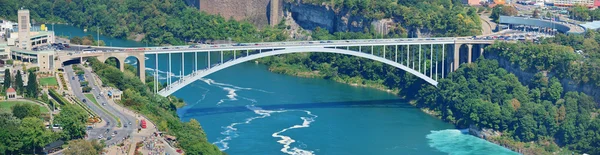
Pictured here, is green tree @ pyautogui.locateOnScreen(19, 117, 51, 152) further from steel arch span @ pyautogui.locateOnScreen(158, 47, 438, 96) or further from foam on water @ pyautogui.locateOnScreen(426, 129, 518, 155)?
foam on water @ pyautogui.locateOnScreen(426, 129, 518, 155)

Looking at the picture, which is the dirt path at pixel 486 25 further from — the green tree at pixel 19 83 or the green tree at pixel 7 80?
the green tree at pixel 7 80

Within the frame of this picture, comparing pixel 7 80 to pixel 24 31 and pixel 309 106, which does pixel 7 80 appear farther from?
pixel 309 106

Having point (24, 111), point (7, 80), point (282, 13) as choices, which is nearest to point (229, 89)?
point (7, 80)

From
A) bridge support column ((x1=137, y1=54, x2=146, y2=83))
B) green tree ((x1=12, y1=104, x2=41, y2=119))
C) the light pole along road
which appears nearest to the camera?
the light pole along road

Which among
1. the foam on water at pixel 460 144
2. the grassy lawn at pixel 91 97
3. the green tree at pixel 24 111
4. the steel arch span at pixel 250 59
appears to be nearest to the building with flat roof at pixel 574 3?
the steel arch span at pixel 250 59

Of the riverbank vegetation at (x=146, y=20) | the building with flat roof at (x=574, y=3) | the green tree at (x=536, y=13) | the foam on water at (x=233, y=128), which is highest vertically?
the building with flat roof at (x=574, y=3)

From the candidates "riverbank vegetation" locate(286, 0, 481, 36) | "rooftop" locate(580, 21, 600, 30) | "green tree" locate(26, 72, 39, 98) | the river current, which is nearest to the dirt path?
"riverbank vegetation" locate(286, 0, 481, 36)

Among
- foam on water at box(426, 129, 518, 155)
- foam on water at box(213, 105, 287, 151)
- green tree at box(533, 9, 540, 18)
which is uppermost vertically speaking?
green tree at box(533, 9, 540, 18)
